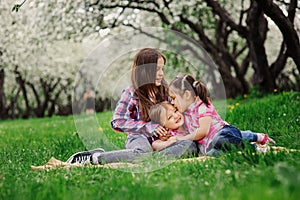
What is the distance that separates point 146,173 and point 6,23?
14.8m

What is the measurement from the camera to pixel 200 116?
4395 mm

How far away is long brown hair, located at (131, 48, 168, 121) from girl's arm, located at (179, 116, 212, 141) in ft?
1.49

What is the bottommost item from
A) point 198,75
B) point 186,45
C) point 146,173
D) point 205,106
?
point 146,173

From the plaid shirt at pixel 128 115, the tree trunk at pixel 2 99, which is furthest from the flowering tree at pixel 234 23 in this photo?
the tree trunk at pixel 2 99

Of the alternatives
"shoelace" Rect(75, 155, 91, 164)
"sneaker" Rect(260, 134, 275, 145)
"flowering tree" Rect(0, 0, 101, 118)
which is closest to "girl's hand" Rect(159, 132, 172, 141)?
"shoelace" Rect(75, 155, 91, 164)

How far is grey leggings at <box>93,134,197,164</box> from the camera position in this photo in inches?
166

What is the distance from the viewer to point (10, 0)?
1623 centimetres

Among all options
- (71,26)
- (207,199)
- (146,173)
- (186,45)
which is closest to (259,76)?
(71,26)

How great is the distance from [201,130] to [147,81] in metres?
0.78

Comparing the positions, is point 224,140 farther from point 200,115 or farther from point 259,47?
point 259,47

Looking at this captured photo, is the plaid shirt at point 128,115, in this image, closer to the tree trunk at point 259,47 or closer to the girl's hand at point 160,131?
the girl's hand at point 160,131

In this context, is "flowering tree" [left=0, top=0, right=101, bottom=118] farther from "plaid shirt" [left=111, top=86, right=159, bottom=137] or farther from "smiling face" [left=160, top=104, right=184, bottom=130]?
"smiling face" [left=160, top=104, right=184, bottom=130]

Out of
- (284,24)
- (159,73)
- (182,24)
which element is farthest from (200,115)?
(182,24)

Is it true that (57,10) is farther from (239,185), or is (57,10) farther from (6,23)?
(239,185)
